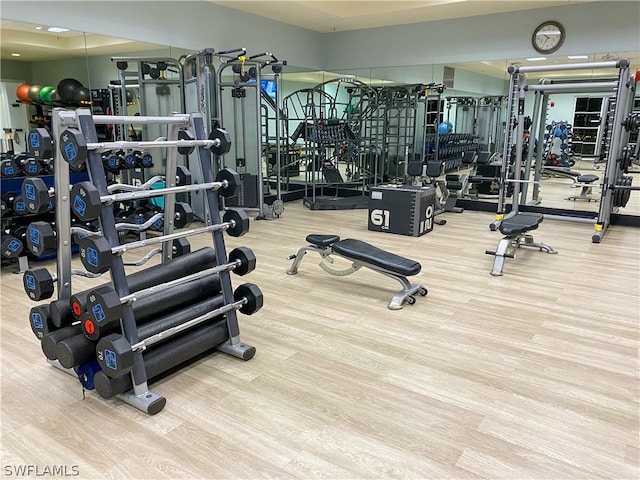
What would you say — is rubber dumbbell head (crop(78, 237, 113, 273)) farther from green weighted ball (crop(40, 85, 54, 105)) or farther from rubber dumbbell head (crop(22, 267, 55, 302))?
green weighted ball (crop(40, 85, 54, 105))

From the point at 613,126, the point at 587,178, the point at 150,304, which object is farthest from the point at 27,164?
the point at 587,178

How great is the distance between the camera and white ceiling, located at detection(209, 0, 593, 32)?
19.6ft

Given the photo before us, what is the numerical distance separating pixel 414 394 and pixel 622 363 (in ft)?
3.91

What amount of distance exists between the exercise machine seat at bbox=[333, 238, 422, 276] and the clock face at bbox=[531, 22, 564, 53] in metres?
4.47

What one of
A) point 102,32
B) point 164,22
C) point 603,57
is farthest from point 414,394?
point 603,57

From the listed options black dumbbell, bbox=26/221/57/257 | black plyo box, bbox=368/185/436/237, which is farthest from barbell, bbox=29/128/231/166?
black plyo box, bbox=368/185/436/237

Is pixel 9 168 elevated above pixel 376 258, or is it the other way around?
pixel 9 168

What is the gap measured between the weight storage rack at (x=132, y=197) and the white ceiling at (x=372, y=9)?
459 centimetres

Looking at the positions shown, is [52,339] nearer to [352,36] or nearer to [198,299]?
[198,299]

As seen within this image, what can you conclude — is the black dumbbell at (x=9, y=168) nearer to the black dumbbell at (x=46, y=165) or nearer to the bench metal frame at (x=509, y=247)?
the black dumbbell at (x=46, y=165)

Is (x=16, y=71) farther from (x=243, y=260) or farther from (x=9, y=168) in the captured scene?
(x=243, y=260)

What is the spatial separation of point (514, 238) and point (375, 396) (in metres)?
2.72

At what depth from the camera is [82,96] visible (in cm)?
473

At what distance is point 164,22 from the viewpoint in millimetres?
5488
